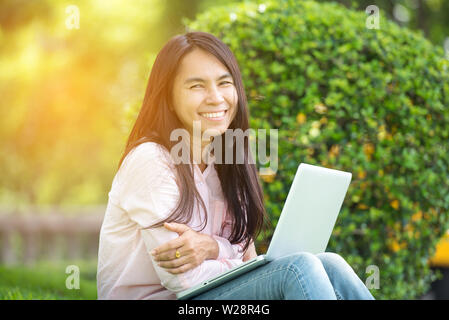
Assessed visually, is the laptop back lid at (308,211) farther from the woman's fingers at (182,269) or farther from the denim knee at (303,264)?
the woman's fingers at (182,269)

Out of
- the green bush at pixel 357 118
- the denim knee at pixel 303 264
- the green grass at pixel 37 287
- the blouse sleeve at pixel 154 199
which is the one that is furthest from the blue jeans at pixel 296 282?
the green grass at pixel 37 287

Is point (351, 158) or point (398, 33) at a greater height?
point (398, 33)

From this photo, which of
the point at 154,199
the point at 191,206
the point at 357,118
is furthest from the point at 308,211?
the point at 357,118

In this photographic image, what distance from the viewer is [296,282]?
6.66 feet

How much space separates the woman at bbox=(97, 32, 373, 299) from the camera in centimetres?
216

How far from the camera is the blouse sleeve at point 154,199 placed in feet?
7.19

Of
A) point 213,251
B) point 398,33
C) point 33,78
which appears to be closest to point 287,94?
point 398,33

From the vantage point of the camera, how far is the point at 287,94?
12.2 feet

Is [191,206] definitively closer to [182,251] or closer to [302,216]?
[182,251]

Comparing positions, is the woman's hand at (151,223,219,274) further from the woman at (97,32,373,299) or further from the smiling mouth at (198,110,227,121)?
the smiling mouth at (198,110,227,121)

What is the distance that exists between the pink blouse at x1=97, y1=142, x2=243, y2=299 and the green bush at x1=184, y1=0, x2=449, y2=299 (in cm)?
133

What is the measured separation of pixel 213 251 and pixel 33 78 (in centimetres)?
752

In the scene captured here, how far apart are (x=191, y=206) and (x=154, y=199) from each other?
6.7 inches
